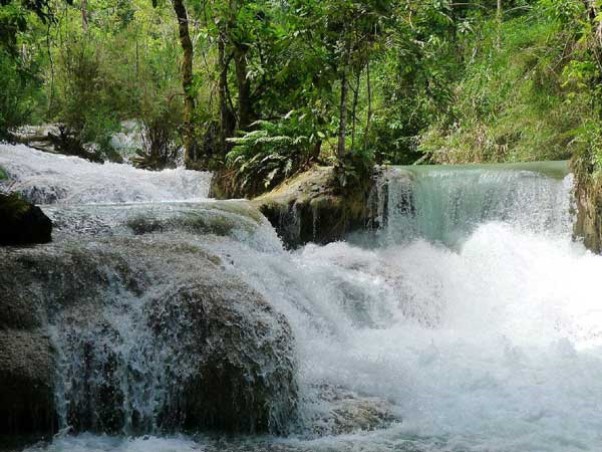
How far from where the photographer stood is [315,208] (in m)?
9.56

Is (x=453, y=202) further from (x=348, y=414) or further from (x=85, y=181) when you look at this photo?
(x=348, y=414)

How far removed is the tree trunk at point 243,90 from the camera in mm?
12148

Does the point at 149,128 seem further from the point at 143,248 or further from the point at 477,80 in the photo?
the point at 143,248

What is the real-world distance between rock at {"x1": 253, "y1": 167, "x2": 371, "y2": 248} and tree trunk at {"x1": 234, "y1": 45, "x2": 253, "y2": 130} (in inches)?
113

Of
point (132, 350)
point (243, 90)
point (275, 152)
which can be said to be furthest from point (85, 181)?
point (132, 350)

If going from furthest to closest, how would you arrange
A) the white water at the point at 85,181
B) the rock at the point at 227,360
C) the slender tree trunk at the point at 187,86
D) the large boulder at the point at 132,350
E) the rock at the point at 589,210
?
the slender tree trunk at the point at 187,86
the white water at the point at 85,181
the rock at the point at 589,210
the rock at the point at 227,360
the large boulder at the point at 132,350

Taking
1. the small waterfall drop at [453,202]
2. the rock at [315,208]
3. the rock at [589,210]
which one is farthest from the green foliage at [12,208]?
the rock at [589,210]

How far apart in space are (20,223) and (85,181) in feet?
15.6

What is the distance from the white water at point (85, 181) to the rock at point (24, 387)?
531 centimetres

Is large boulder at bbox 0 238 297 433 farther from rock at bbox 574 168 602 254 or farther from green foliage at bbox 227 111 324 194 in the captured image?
rock at bbox 574 168 602 254

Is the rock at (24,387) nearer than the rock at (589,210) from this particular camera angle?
Yes

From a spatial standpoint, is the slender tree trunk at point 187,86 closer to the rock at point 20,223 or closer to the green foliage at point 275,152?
the green foliage at point 275,152

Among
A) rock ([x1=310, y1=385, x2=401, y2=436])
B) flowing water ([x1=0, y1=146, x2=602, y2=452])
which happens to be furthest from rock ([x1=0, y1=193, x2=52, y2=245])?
rock ([x1=310, y1=385, x2=401, y2=436])

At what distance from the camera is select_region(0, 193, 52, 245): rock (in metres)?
5.42
